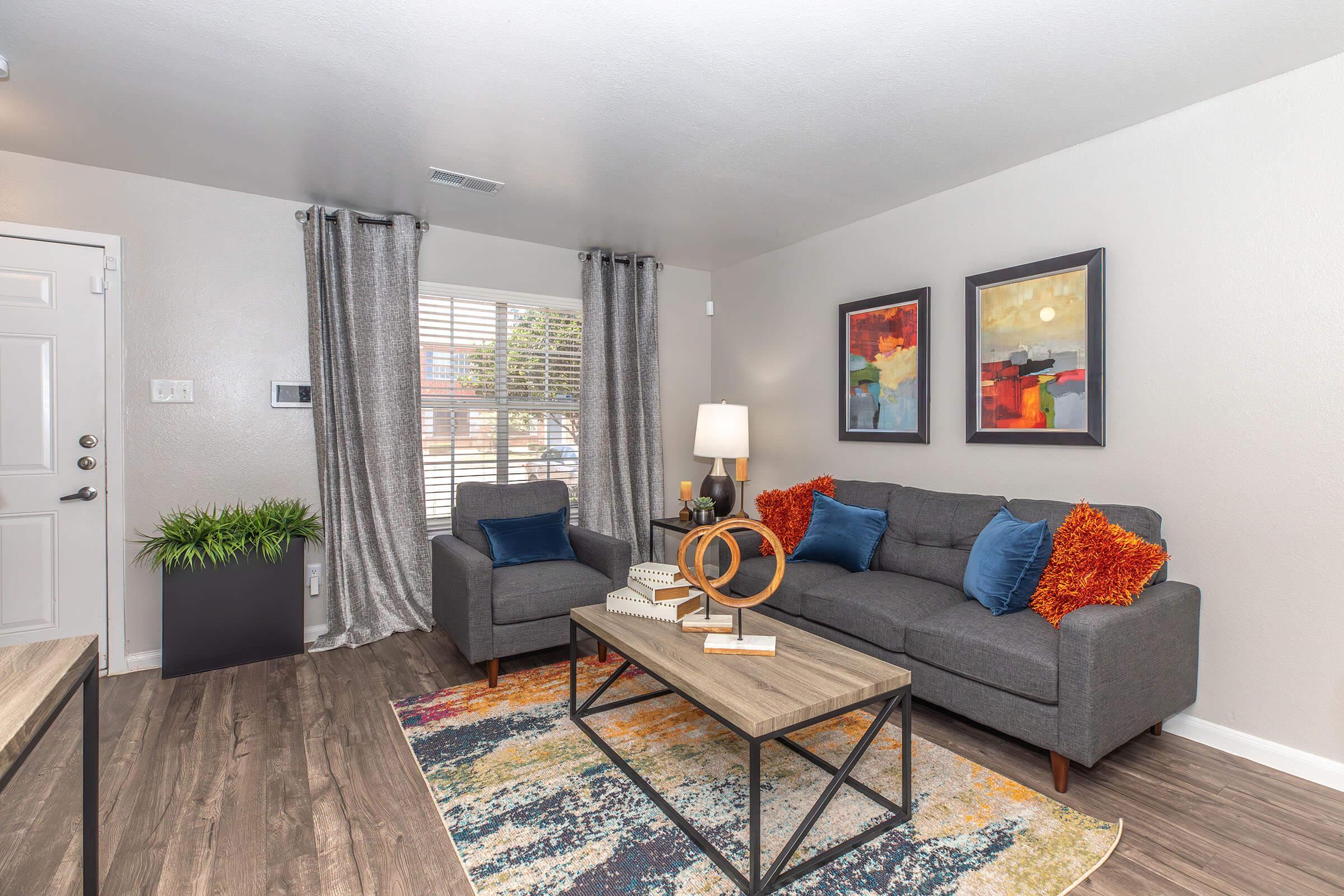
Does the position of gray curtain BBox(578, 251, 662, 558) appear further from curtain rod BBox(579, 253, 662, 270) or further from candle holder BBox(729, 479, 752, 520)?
candle holder BBox(729, 479, 752, 520)

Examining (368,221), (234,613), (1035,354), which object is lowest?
(234,613)

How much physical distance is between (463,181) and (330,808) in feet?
9.03

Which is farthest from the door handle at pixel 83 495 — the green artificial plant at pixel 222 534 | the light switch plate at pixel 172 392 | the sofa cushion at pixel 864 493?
the sofa cushion at pixel 864 493

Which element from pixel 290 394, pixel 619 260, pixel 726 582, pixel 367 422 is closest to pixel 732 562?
pixel 726 582

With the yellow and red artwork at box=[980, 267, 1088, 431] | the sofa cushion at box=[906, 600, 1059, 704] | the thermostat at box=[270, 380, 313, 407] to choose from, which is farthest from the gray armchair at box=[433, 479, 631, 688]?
the yellow and red artwork at box=[980, 267, 1088, 431]

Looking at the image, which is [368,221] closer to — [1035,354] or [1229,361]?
[1035,354]

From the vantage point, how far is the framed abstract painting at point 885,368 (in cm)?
355

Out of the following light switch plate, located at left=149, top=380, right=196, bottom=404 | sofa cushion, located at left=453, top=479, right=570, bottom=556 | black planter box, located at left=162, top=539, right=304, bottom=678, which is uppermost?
light switch plate, located at left=149, top=380, right=196, bottom=404

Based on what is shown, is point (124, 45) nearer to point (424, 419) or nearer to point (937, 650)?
point (424, 419)

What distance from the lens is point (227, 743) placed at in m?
2.48

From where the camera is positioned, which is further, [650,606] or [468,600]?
[468,600]

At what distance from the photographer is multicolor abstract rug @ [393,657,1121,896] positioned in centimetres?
175

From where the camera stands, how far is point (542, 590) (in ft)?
10.3

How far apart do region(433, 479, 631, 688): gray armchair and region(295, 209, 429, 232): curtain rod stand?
161 centimetres
